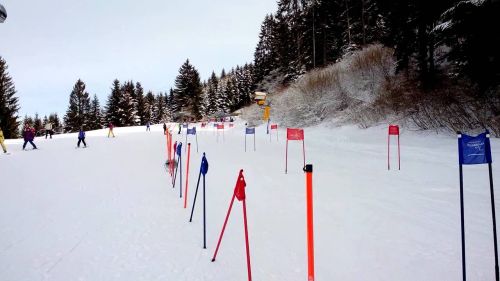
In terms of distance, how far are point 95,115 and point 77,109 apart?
709 centimetres

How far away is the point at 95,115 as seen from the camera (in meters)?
79.9

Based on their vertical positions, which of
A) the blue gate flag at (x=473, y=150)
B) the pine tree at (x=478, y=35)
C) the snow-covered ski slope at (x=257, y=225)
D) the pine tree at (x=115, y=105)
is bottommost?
the snow-covered ski slope at (x=257, y=225)

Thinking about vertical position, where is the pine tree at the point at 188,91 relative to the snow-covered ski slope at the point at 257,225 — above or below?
above

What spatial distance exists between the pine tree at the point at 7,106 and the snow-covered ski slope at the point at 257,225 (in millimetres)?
41285

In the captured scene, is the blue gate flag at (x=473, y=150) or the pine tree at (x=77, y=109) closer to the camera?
the blue gate flag at (x=473, y=150)

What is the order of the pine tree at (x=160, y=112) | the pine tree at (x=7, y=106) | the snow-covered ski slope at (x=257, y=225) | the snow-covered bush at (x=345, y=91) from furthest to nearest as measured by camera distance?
1. the pine tree at (x=160, y=112)
2. the pine tree at (x=7, y=106)
3. the snow-covered bush at (x=345, y=91)
4. the snow-covered ski slope at (x=257, y=225)

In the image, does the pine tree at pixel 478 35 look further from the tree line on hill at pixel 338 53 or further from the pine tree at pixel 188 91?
the pine tree at pixel 188 91

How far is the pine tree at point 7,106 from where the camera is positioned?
4331 centimetres

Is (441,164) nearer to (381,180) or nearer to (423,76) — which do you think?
(381,180)

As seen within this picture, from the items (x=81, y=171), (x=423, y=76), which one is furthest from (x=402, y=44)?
(x=81, y=171)

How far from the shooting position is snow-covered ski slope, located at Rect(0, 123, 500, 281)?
4305 mm

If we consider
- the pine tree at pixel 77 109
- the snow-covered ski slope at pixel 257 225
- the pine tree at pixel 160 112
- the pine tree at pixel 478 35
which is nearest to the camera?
the snow-covered ski slope at pixel 257 225

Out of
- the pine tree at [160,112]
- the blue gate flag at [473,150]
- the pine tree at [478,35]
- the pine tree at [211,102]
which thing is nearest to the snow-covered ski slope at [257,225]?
the blue gate flag at [473,150]

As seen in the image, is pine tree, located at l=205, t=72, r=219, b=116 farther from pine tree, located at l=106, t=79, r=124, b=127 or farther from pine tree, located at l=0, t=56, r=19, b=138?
pine tree, located at l=0, t=56, r=19, b=138
